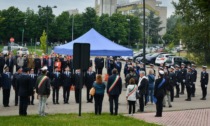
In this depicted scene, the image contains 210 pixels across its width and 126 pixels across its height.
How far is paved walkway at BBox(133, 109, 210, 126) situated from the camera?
13430 millimetres

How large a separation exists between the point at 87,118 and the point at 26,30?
2540 inches

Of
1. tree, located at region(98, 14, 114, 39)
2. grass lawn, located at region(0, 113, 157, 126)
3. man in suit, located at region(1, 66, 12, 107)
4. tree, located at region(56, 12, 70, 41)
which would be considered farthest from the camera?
tree, located at region(98, 14, 114, 39)

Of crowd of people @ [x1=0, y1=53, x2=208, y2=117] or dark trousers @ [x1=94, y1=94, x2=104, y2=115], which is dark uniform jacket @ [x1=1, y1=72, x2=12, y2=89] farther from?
dark trousers @ [x1=94, y1=94, x2=104, y2=115]

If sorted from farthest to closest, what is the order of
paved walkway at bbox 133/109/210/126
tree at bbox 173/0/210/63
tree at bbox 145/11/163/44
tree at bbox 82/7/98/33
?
tree at bbox 145/11/163/44 → tree at bbox 82/7/98/33 → tree at bbox 173/0/210/63 → paved walkway at bbox 133/109/210/126

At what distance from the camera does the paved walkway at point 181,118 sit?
44.1 ft

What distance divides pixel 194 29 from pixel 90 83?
107 feet

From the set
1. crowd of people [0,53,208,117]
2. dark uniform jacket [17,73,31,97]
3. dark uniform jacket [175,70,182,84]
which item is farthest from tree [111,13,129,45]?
dark uniform jacket [17,73,31,97]

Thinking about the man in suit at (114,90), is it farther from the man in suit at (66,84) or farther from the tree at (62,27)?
the tree at (62,27)

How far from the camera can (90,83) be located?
1886 cm

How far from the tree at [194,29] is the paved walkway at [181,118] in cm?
3295

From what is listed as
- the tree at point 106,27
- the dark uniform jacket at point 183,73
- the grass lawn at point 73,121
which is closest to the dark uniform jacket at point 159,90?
the grass lawn at point 73,121

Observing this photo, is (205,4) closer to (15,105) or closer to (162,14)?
(15,105)

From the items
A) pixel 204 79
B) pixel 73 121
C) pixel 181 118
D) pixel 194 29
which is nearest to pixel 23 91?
pixel 73 121

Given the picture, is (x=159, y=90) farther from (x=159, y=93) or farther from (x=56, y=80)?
(x=56, y=80)
